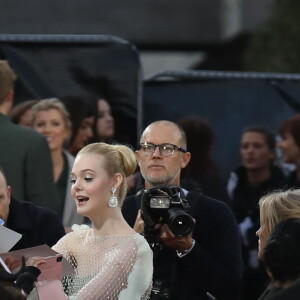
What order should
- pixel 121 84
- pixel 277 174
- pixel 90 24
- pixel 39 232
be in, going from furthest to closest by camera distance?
1. pixel 90 24
2. pixel 277 174
3. pixel 121 84
4. pixel 39 232

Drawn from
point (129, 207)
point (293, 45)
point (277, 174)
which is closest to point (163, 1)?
point (293, 45)

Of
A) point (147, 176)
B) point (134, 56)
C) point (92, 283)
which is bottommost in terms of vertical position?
point (92, 283)

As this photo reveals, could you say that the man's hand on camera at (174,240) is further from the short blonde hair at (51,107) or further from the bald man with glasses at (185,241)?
the short blonde hair at (51,107)

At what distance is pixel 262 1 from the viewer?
22609 mm

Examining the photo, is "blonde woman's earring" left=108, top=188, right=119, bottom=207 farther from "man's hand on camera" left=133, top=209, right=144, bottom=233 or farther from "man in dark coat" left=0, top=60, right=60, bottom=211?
"man in dark coat" left=0, top=60, right=60, bottom=211

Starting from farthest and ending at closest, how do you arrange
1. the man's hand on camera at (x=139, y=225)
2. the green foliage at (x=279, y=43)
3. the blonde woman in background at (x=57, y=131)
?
the green foliage at (x=279, y=43), the blonde woman in background at (x=57, y=131), the man's hand on camera at (x=139, y=225)

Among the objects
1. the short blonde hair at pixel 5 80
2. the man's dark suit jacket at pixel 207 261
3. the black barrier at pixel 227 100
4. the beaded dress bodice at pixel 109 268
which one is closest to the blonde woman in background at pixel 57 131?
the short blonde hair at pixel 5 80

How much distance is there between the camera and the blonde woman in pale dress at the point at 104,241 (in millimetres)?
4973

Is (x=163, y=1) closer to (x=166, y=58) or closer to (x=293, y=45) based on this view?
(x=166, y=58)

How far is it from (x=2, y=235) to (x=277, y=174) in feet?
12.1

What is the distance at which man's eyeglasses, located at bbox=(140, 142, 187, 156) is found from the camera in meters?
5.91

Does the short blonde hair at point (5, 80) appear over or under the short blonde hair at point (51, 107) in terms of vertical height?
over

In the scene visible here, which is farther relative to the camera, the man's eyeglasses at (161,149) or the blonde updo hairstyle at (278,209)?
the man's eyeglasses at (161,149)

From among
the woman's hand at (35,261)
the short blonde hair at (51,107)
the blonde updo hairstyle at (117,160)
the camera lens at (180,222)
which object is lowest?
the woman's hand at (35,261)
